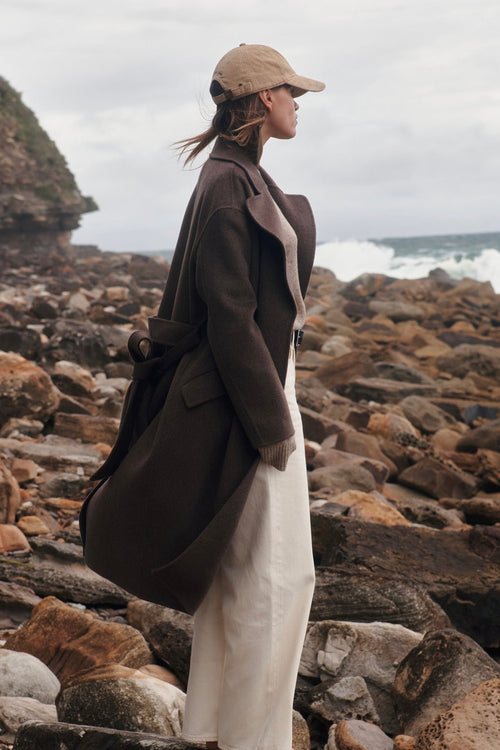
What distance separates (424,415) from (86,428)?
4.39 metres

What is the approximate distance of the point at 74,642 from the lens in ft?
11.8

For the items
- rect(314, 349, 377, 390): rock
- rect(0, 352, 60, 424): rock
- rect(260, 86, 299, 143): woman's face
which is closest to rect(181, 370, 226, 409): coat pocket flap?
rect(260, 86, 299, 143): woman's face

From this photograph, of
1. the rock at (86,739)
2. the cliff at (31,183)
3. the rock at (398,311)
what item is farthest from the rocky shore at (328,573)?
the cliff at (31,183)

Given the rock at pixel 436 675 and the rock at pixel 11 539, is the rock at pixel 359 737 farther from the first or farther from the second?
the rock at pixel 11 539

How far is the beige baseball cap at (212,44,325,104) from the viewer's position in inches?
98.0

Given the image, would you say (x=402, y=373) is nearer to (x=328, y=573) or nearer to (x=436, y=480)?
(x=436, y=480)

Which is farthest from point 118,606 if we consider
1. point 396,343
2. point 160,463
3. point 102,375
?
point 396,343

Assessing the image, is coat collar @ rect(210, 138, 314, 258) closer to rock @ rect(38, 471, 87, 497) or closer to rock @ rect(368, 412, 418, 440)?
rock @ rect(38, 471, 87, 497)

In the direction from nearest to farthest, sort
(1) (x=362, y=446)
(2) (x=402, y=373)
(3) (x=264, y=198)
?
(3) (x=264, y=198) < (1) (x=362, y=446) < (2) (x=402, y=373)

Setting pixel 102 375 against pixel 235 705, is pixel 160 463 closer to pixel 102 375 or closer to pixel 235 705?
pixel 235 705

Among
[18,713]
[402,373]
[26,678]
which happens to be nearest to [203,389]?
[18,713]

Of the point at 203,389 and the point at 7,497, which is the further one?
the point at 7,497

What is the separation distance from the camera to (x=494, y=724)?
2730 millimetres

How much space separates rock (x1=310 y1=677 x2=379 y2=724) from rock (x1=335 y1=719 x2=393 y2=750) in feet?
0.62
